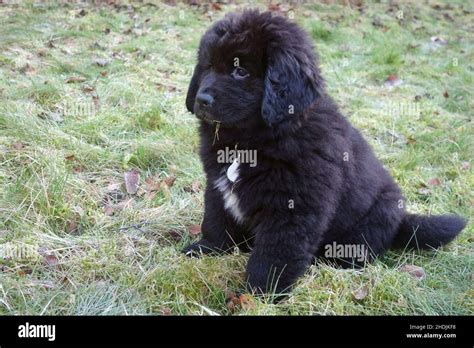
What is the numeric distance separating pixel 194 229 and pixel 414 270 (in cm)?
144

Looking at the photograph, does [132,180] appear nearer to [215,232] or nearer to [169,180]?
[169,180]

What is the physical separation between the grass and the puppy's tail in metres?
0.09

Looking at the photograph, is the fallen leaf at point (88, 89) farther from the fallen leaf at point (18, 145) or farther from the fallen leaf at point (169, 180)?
the fallen leaf at point (169, 180)

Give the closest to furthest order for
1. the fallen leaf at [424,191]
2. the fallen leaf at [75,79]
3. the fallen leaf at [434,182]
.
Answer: the fallen leaf at [424,191] < the fallen leaf at [434,182] < the fallen leaf at [75,79]

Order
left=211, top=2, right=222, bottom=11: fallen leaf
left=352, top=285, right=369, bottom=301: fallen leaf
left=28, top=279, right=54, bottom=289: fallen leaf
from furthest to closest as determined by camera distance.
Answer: left=211, top=2, right=222, bottom=11: fallen leaf, left=352, top=285, right=369, bottom=301: fallen leaf, left=28, top=279, right=54, bottom=289: fallen leaf

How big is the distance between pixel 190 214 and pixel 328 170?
1251 millimetres

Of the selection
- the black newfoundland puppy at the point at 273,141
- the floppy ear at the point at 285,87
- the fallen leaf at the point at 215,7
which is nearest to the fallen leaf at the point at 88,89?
the black newfoundland puppy at the point at 273,141

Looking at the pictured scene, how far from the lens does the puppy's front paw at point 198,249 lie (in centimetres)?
329

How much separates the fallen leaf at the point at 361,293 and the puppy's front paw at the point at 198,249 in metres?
0.92

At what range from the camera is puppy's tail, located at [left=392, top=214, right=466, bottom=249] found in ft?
11.2

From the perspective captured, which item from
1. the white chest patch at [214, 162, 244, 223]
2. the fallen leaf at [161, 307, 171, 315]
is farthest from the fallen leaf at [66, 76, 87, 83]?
the fallen leaf at [161, 307, 171, 315]

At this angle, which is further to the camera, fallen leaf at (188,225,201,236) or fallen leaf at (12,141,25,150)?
fallen leaf at (12,141,25,150)

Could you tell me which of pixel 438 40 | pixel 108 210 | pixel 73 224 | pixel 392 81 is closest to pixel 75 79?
pixel 108 210

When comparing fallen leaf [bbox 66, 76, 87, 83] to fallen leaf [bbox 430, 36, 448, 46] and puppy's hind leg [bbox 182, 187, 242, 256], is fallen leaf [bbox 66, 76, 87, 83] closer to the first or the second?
puppy's hind leg [bbox 182, 187, 242, 256]
